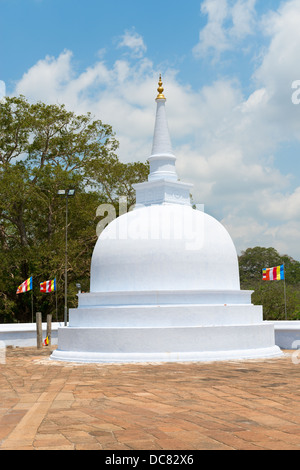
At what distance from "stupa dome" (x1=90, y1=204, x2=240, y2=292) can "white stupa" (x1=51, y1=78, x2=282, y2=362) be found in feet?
0.11

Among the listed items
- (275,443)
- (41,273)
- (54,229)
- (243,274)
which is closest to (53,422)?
(275,443)

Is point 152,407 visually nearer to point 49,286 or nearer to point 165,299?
point 165,299

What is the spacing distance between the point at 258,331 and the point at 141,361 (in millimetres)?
4128

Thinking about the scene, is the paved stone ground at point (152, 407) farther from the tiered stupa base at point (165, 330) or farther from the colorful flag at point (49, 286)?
the colorful flag at point (49, 286)

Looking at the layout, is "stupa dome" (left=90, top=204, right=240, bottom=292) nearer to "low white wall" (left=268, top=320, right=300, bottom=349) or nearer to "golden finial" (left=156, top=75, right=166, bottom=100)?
"low white wall" (left=268, top=320, right=300, bottom=349)

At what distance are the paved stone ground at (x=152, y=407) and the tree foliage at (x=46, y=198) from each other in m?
16.7

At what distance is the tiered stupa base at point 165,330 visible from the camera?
1609 centimetres

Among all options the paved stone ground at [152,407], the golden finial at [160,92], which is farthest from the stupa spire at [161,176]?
the paved stone ground at [152,407]

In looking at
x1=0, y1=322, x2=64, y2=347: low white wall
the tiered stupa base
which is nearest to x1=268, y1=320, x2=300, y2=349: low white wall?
the tiered stupa base

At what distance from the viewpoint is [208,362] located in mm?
15648

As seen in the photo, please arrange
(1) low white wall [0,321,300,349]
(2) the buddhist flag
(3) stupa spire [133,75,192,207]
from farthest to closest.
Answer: (2) the buddhist flag → (1) low white wall [0,321,300,349] → (3) stupa spire [133,75,192,207]

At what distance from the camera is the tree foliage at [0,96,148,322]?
101ft

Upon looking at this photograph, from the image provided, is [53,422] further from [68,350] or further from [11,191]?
[11,191]
